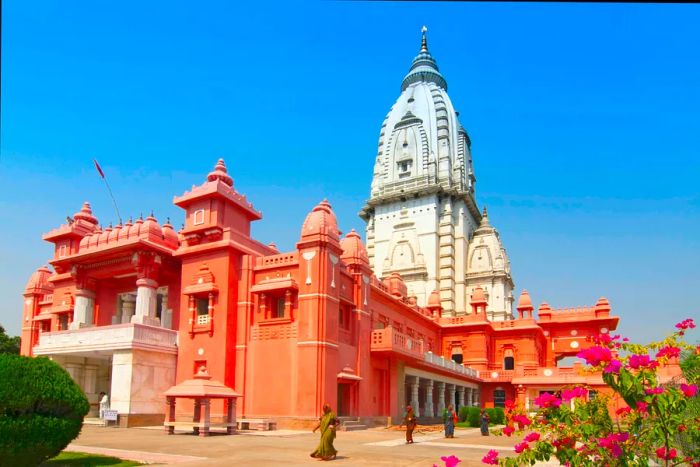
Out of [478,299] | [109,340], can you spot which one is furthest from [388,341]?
[478,299]

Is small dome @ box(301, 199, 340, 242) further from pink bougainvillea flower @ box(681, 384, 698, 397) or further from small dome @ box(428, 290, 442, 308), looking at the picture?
small dome @ box(428, 290, 442, 308)

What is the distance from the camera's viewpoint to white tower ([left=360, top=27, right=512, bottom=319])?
64.4m

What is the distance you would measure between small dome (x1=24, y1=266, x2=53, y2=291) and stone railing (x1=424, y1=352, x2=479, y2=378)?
25554 mm

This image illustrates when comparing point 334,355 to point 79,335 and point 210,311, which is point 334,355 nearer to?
point 210,311

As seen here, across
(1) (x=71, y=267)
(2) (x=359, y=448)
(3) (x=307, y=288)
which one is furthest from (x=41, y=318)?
(2) (x=359, y=448)

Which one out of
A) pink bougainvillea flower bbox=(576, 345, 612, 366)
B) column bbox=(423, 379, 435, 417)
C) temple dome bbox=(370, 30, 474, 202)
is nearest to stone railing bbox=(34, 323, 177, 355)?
column bbox=(423, 379, 435, 417)

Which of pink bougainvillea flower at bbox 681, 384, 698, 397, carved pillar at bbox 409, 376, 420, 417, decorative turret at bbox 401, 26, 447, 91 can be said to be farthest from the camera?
decorative turret at bbox 401, 26, 447, 91

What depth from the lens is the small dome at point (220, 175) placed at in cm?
3212

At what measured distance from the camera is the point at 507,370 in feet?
160

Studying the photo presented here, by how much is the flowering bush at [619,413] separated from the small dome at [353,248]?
22474mm

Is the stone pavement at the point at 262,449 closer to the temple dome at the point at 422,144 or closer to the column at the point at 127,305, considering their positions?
the column at the point at 127,305

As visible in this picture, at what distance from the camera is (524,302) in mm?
52156

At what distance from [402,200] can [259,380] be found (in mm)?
43606

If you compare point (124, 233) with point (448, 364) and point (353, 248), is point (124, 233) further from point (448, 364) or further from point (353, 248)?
point (448, 364)
